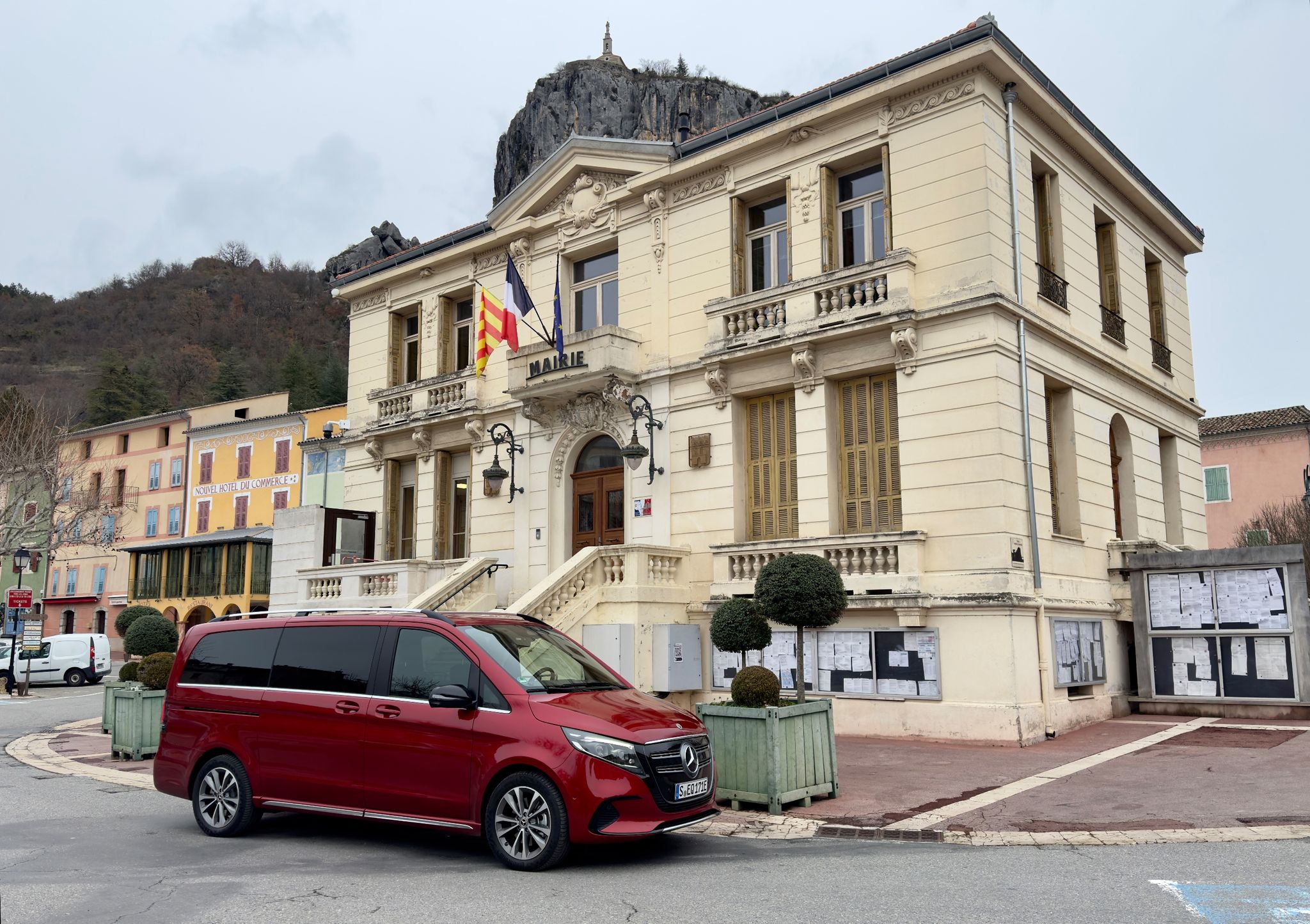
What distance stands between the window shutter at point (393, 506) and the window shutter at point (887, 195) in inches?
502

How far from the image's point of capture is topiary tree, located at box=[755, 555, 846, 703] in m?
11.1

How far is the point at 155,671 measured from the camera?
49.4 feet

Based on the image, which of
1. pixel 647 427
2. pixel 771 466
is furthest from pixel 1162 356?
pixel 647 427

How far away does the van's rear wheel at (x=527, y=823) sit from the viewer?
281 inches

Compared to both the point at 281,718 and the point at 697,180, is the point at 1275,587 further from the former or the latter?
the point at 281,718

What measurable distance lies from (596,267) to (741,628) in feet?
36.7

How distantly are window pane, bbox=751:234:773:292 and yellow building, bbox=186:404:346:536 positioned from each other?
A: 110 ft

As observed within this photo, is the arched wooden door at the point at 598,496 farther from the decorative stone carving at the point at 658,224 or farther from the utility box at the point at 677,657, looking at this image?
the decorative stone carving at the point at 658,224

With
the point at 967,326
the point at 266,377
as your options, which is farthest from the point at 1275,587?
the point at 266,377

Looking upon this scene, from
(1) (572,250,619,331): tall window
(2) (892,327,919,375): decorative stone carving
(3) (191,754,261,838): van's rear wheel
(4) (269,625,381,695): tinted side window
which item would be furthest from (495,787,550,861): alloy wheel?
(1) (572,250,619,331): tall window

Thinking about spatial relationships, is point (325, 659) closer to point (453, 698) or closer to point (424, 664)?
point (424, 664)

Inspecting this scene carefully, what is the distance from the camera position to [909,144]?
1616 centimetres

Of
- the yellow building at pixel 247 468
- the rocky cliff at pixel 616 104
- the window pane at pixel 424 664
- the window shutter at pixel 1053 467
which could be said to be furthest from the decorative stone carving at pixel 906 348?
the rocky cliff at pixel 616 104

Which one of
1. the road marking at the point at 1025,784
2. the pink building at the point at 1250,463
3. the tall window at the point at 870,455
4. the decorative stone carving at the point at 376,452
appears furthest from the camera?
the pink building at the point at 1250,463
